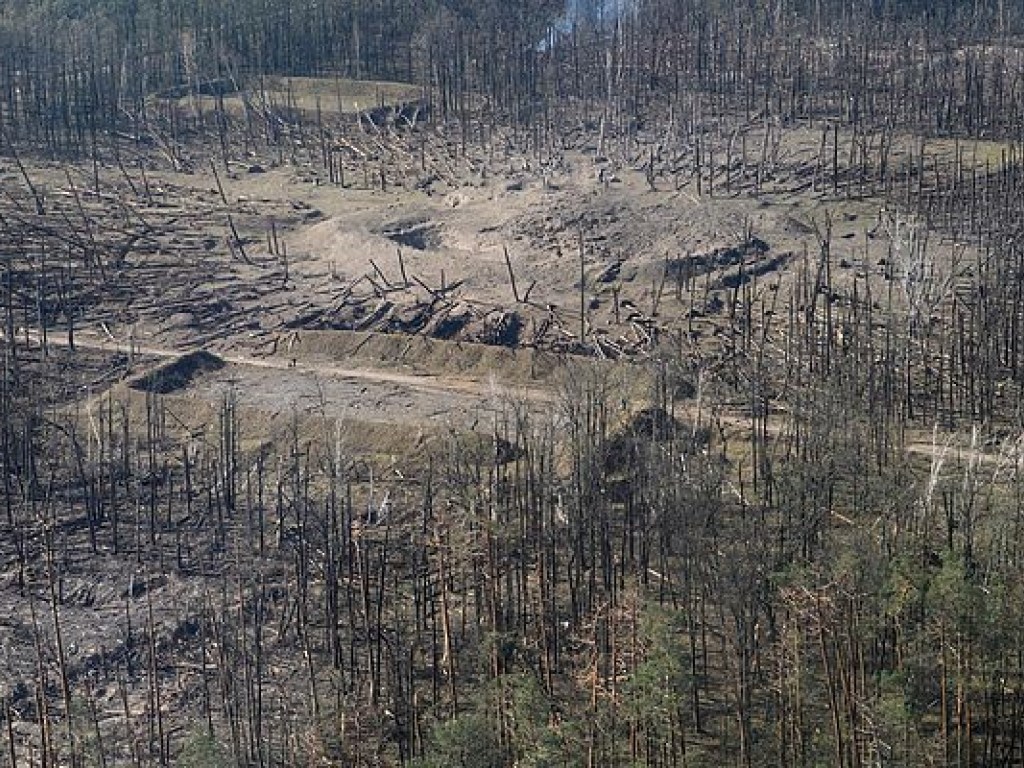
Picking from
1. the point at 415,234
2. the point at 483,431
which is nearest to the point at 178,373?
the point at 483,431

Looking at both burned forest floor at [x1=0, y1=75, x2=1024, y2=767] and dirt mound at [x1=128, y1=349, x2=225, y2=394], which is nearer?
burned forest floor at [x1=0, y1=75, x2=1024, y2=767]

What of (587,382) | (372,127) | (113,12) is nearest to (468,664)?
(587,382)

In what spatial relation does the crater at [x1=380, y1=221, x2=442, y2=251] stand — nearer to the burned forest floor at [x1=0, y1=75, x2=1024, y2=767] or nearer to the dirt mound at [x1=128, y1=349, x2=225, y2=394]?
the burned forest floor at [x1=0, y1=75, x2=1024, y2=767]

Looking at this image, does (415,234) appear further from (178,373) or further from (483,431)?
(483,431)

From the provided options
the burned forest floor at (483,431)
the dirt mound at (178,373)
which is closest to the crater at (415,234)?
the burned forest floor at (483,431)

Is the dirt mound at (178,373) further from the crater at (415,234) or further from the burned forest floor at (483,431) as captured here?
the crater at (415,234)

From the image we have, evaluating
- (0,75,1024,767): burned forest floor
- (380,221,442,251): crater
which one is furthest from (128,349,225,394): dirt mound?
(380,221,442,251): crater

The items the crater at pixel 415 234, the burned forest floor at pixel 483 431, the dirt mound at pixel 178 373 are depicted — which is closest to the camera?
the burned forest floor at pixel 483 431

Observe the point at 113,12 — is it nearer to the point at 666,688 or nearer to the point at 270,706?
the point at 270,706
